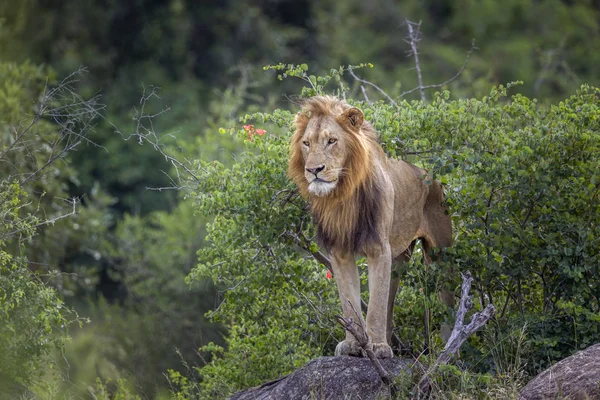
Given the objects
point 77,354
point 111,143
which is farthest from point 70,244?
point 111,143

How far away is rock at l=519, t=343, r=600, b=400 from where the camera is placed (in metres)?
6.12

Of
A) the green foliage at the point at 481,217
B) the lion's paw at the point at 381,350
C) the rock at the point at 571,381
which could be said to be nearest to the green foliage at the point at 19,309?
the green foliage at the point at 481,217

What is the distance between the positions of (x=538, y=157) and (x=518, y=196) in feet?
0.99

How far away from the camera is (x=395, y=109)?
8320 mm

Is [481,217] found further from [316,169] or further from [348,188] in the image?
[316,169]

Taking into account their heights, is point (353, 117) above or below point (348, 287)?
above

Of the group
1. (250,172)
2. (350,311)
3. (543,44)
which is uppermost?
(250,172)

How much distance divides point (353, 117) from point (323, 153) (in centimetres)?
33

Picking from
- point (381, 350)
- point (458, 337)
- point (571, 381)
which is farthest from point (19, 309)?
point (571, 381)

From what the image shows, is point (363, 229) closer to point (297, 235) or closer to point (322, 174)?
point (322, 174)

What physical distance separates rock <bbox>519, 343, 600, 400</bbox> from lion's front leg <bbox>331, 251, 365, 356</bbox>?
1.19 meters

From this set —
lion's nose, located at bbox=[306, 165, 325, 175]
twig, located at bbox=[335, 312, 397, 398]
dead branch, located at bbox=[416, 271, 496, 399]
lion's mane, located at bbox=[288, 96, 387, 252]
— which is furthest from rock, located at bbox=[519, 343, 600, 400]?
lion's nose, located at bbox=[306, 165, 325, 175]

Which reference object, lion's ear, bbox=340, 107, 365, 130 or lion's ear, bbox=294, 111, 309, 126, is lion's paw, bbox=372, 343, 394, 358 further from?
lion's ear, bbox=294, 111, 309, 126

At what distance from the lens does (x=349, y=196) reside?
7.02 metres
